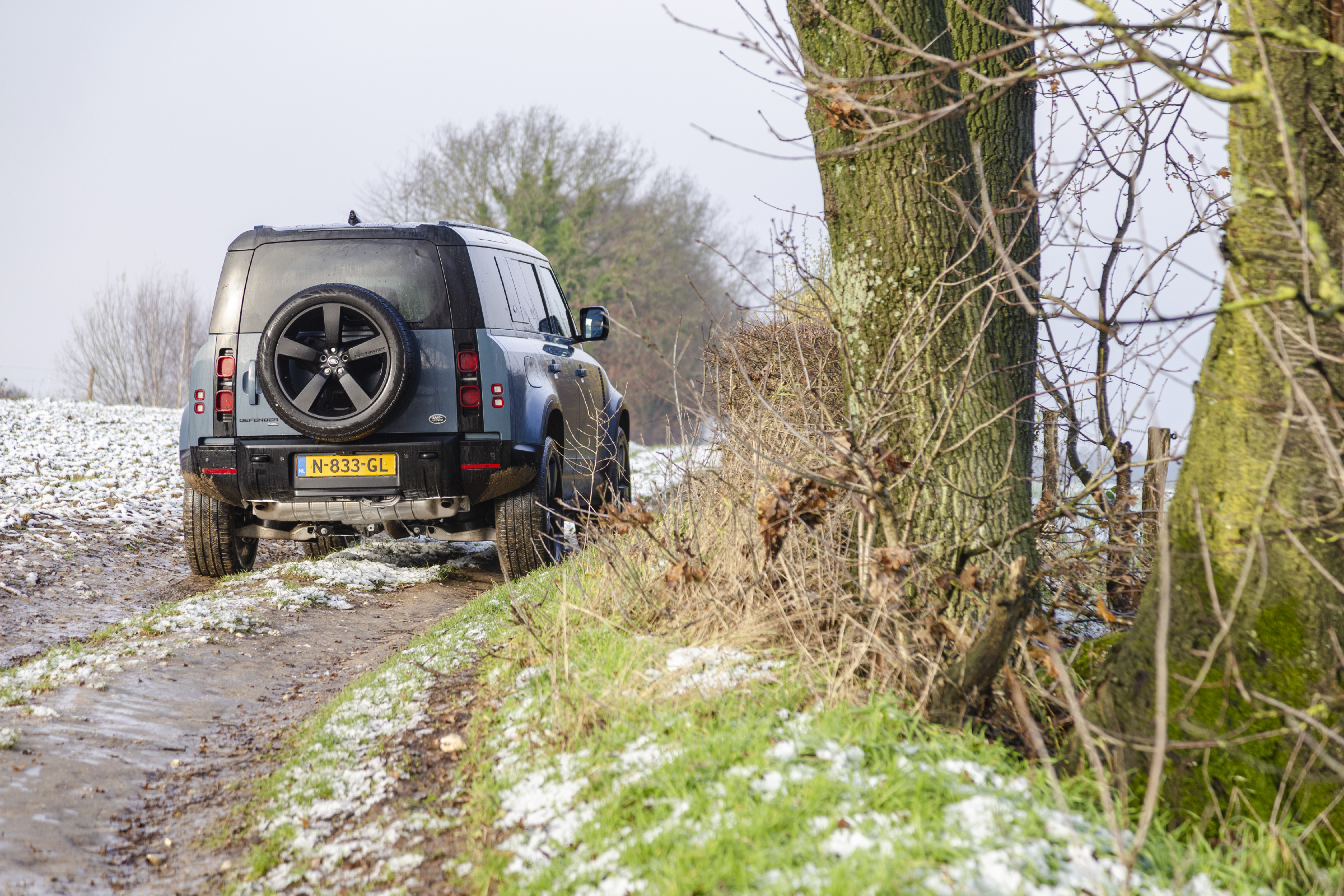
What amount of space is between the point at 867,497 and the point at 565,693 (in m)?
1.41

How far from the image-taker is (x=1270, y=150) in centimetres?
309

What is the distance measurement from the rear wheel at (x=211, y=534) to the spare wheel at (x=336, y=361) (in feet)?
4.63

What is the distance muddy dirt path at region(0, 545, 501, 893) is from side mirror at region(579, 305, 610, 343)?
299 centimetres

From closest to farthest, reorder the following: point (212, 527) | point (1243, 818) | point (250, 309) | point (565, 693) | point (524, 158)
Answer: point (1243, 818) → point (565, 693) → point (250, 309) → point (212, 527) → point (524, 158)

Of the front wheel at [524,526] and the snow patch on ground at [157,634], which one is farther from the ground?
the front wheel at [524,526]

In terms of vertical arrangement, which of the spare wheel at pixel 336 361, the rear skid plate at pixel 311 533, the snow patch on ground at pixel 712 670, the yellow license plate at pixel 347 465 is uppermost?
the spare wheel at pixel 336 361

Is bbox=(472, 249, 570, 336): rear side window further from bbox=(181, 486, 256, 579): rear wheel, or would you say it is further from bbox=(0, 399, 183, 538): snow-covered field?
bbox=(0, 399, 183, 538): snow-covered field

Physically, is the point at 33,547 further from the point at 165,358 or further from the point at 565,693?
the point at 165,358

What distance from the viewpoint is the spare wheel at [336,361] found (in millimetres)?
6367

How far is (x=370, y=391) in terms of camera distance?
21.9 feet

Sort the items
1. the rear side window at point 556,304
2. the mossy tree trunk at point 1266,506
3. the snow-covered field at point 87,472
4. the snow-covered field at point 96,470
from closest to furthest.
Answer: the mossy tree trunk at point 1266,506, the rear side window at point 556,304, the snow-covered field at point 96,470, the snow-covered field at point 87,472

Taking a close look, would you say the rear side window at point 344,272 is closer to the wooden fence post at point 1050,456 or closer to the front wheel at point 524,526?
the front wheel at point 524,526

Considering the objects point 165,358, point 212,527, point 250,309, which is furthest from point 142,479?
point 165,358

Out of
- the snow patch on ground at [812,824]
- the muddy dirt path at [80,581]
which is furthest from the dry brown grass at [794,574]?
the muddy dirt path at [80,581]
